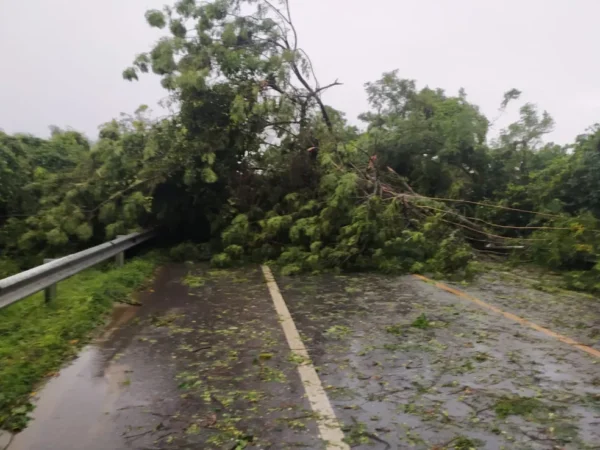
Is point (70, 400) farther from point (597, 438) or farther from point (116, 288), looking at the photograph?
point (116, 288)

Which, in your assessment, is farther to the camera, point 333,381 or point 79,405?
point 333,381

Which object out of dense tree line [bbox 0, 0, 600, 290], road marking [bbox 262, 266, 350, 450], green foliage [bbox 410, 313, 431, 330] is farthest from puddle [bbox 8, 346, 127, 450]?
dense tree line [bbox 0, 0, 600, 290]

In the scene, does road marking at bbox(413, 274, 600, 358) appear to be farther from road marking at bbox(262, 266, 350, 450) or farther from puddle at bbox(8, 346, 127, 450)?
puddle at bbox(8, 346, 127, 450)

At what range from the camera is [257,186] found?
15047 mm

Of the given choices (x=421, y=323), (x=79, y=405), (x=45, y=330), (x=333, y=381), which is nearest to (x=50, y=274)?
(x=45, y=330)

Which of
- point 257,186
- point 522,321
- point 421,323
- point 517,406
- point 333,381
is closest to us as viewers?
point 517,406

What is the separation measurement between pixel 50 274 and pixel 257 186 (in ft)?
24.1

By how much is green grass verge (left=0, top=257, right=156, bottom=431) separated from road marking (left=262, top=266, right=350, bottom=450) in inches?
86.2

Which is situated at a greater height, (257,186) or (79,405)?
(257,186)

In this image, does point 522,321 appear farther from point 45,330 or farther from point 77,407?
point 45,330

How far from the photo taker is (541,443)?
4289 millimetres

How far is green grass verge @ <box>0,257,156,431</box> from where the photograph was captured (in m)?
5.15

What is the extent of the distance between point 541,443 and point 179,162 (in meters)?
11.4

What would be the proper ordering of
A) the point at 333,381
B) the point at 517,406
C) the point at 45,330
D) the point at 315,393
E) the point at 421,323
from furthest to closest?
the point at 421,323
the point at 45,330
the point at 333,381
the point at 315,393
the point at 517,406
